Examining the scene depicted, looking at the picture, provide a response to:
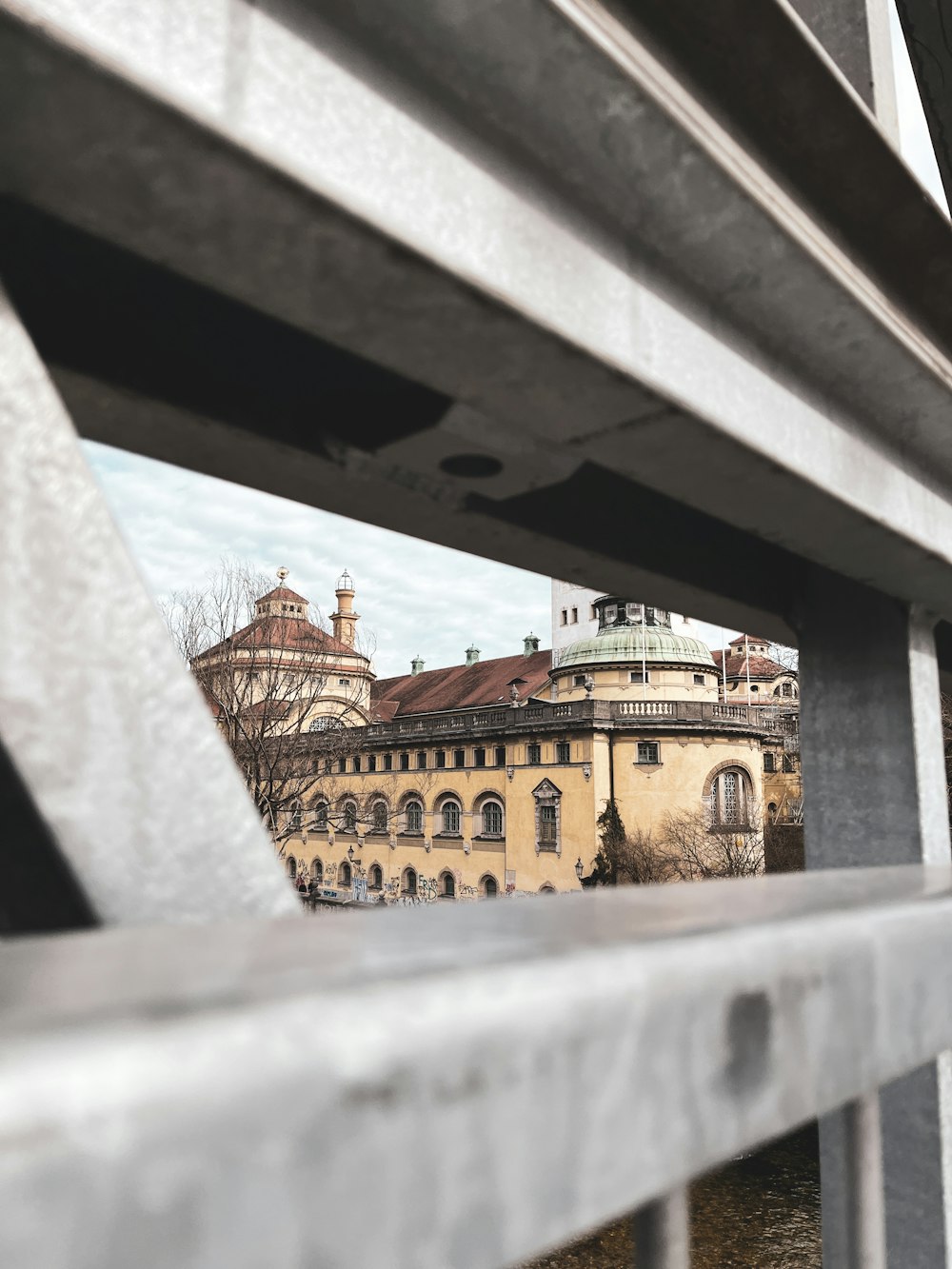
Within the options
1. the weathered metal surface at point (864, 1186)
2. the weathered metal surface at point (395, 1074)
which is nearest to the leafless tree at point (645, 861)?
the weathered metal surface at point (864, 1186)

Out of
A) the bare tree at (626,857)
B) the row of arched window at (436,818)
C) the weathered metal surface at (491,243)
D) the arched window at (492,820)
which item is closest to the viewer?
the weathered metal surface at (491,243)

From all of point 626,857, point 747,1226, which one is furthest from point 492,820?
point 747,1226

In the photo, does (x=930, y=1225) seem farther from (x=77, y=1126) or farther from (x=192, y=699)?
(x=77, y=1126)

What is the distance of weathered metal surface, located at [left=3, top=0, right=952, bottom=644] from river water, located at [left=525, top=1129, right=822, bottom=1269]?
12267 millimetres

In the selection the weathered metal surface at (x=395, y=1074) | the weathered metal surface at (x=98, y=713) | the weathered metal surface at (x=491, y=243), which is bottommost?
the weathered metal surface at (x=395, y=1074)

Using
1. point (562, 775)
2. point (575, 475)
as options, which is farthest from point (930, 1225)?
point (562, 775)

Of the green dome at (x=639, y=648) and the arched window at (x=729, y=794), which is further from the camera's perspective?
the green dome at (x=639, y=648)

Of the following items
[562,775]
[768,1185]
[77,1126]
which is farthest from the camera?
[562,775]

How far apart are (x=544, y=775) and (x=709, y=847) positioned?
854 centimetres

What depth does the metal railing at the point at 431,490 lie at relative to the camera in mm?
386

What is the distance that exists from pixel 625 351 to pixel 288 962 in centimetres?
130

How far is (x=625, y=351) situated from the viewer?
5.02ft

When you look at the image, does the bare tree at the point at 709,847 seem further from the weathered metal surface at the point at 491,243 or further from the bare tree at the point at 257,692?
the weathered metal surface at the point at 491,243

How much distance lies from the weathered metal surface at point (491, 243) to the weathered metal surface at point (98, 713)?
1.01ft
